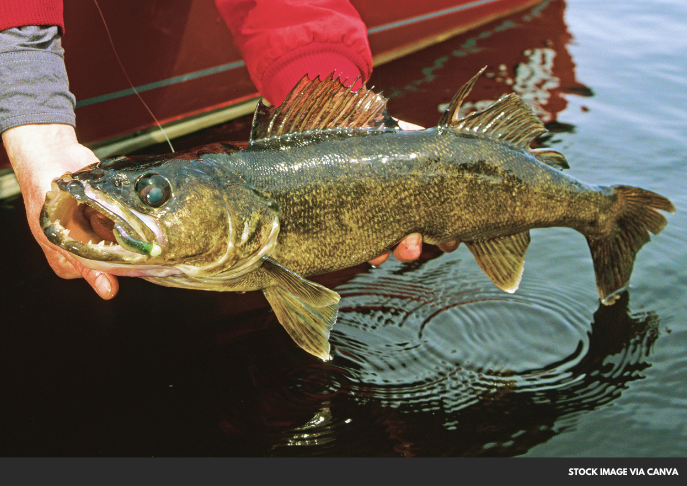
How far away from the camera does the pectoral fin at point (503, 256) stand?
3.09 meters

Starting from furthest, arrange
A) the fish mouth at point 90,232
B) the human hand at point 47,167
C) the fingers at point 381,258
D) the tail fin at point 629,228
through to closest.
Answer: the tail fin at point 629,228, the fingers at point 381,258, the human hand at point 47,167, the fish mouth at point 90,232

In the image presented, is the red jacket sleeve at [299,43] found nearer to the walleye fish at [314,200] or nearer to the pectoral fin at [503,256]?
the walleye fish at [314,200]

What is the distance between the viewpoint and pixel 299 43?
374 cm

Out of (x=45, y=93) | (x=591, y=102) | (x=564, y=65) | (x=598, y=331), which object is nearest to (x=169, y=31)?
(x=45, y=93)

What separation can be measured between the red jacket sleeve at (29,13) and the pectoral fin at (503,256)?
90.1 inches

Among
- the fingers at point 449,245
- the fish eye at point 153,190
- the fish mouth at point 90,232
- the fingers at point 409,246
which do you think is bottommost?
the fingers at point 449,245

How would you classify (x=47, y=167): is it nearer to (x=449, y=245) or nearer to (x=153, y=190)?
(x=153, y=190)

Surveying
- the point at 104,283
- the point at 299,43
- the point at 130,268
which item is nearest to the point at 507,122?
the point at 299,43

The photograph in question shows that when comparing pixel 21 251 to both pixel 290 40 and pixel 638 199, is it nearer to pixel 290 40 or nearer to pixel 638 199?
pixel 290 40

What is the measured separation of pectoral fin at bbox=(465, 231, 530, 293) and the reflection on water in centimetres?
50

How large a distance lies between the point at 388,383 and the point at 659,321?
1806mm

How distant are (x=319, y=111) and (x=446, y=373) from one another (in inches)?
61.3

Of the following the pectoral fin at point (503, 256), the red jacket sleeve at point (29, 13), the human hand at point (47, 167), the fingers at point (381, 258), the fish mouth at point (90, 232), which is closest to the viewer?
the fish mouth at point (90, 232)

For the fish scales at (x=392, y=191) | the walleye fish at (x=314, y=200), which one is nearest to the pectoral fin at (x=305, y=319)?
the walleye fish at (x=314, y=200)
